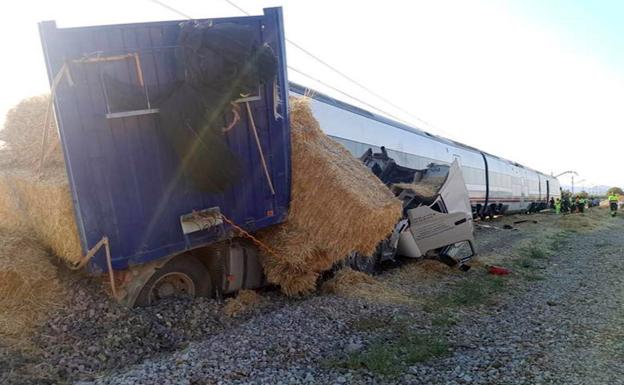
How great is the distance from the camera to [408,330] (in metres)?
4.68

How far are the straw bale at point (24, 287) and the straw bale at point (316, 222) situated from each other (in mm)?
2245

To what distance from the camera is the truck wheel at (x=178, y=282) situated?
4641mm

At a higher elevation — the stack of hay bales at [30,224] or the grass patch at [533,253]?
the stack of hay bales at [30,224]

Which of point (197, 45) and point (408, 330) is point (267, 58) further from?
point (408, 330)

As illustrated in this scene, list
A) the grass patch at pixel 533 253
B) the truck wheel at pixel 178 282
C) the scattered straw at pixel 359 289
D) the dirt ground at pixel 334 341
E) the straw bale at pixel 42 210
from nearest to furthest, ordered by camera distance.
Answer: the dirt ground at pixel 334 341 → the straw bale at pixel 42 210 → the truck wheel at pixel 178 282 → the scattered straw at pixel 359 289 → the grass patch at pixel 533 253

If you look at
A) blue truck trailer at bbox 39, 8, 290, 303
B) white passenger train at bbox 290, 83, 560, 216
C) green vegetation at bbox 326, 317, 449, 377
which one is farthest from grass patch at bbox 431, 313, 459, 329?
white passenger train at bbox 290, 83, 560, 216

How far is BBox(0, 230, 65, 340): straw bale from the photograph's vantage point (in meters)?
3.89

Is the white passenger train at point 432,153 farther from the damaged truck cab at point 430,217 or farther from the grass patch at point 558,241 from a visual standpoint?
the grass patch at point 558,241

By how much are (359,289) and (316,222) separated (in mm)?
1263

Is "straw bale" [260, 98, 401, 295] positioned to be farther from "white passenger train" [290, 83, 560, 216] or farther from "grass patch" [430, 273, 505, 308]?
"white passenger train" [290, 83, 560, 216]

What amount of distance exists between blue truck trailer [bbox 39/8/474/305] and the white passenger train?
376 centimetres

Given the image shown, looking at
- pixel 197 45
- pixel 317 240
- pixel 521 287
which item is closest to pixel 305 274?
pixel 317 240

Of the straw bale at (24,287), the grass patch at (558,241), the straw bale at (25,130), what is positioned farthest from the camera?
the grass patch at (558,241)

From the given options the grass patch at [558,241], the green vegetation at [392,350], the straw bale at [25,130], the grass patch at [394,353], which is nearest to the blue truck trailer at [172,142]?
the straw bale at [25,130]
